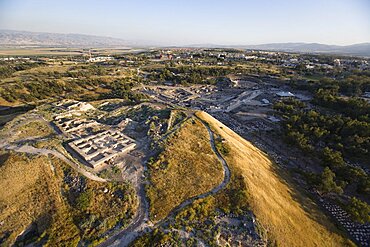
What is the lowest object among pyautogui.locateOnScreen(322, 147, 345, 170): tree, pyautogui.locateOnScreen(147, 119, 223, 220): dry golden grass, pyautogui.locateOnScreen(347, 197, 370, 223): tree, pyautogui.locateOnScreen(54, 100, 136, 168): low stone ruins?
pyautogui.locateOnScreen(347, 197, 370, 223): tree

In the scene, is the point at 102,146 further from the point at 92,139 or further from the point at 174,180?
the point at 174,180

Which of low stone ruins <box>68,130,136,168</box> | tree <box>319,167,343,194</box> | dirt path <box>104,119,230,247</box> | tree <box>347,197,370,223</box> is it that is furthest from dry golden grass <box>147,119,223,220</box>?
tree <box>347,197,370,223</box>

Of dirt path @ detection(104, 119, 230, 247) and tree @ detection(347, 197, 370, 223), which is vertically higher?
dirt path @ detection(104, 119, 230, 247)

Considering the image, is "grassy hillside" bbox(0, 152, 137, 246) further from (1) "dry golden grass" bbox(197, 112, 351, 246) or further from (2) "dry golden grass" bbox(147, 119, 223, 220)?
(1) "dry golden grass" bbox(197, 112, 351, 246)

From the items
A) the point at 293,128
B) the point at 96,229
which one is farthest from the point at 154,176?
the point at 293,128

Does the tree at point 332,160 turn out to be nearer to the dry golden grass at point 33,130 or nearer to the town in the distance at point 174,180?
the town in the distance at point 174,180
